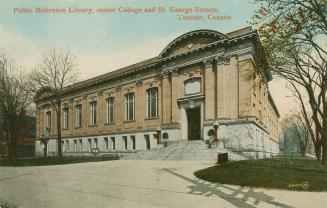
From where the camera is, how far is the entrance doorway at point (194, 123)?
27984 mm

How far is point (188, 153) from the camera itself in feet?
71.7

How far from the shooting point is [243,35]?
78.3ft

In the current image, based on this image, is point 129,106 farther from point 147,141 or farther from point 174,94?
point 174,94

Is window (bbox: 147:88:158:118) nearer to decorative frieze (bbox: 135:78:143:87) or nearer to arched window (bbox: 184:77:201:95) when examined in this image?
decorative frieze (bbox: 135:78:143:87)

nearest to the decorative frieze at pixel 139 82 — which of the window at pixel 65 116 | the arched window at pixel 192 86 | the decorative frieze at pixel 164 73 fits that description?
the decorative frieze at pixel 164 73

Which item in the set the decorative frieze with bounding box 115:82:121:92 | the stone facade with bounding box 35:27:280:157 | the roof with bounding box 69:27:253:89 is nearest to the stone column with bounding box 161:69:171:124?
the stone facade with bounding box 35:27:280:157

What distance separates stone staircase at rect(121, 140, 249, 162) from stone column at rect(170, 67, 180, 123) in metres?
2.96

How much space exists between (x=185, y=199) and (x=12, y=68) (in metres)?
27.0

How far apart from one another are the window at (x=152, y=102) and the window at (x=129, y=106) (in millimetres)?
2779

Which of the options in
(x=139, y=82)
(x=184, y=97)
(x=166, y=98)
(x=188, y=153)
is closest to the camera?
(x=188, y=153)

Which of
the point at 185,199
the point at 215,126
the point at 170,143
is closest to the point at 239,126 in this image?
the point at 215,126

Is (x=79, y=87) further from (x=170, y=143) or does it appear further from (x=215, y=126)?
(x=215, y=126)

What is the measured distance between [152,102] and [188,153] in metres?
11.2

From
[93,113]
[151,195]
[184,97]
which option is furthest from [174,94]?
[151,195]
